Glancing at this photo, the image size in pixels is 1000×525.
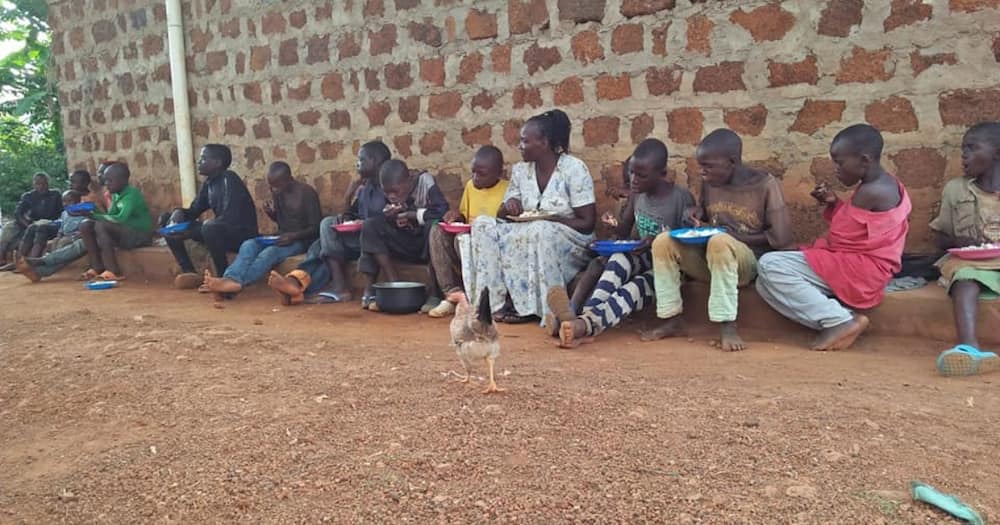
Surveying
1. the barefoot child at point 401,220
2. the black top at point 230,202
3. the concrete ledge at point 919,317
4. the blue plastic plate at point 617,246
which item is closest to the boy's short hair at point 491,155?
the barefoot child at point 401,220

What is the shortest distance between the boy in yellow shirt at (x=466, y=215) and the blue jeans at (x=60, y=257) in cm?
472

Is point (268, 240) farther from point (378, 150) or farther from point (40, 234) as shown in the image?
point (40, 234)

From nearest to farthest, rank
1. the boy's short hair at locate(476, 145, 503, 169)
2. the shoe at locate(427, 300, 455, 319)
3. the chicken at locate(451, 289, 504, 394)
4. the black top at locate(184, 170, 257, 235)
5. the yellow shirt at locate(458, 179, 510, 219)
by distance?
the chicken at locate(451, 289, 504, 394) < the shoe at locate(427, 300, 455, 319) < the boy's short hair at locate(476, 145, 503, 169) < the yellow shirt at locate(458, 179, 510, 219) < the black top at locate(184, 170, 257, 235)

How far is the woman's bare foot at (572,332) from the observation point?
4.08 m

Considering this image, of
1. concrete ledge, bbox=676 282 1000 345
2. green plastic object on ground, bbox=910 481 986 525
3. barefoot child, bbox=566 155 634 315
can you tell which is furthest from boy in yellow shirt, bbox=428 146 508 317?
green plastic object on ground, bbox=910 481 986 525

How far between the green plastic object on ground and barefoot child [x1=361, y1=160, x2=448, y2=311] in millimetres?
4053

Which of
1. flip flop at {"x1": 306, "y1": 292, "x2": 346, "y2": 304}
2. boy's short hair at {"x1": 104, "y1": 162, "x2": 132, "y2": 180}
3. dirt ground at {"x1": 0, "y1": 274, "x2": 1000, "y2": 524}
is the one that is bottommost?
dirt ground at {"x1": 0, "y1": 274, "x2": 1000, "y2": 524}

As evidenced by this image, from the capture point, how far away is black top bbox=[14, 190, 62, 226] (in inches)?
361

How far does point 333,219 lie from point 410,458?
415cm

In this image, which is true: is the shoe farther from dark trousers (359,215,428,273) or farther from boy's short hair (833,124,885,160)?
boy's short hair (833,124,885,160)

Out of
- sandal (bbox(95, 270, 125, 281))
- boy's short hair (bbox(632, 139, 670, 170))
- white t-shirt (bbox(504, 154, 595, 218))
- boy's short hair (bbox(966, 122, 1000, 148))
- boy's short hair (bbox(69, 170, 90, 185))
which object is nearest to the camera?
boy's short hair (bbox(966, 122, 1000, 148))

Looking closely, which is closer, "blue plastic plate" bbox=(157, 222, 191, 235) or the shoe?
the shoe

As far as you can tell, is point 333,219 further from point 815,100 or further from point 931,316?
point 931,316

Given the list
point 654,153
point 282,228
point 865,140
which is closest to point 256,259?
point 282,228
